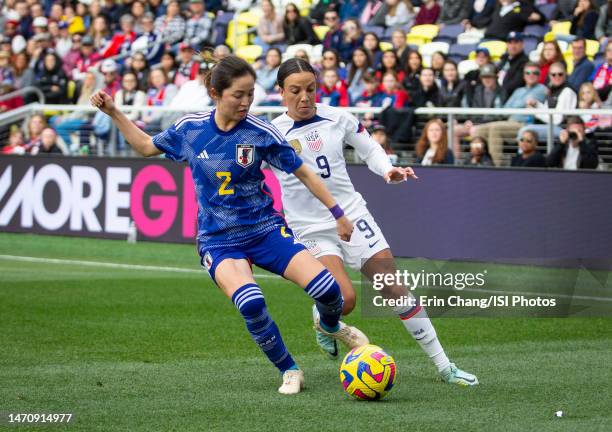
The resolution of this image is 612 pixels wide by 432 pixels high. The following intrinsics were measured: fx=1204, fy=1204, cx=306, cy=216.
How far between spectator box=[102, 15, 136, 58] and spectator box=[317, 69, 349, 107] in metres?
6.95

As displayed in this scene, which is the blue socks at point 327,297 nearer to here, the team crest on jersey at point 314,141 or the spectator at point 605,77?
the team crest on jersey at point 314,141

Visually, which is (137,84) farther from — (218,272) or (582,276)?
(218,272)

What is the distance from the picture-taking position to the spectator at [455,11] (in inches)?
786

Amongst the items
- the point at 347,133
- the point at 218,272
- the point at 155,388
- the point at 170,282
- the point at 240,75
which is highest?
the point at 240,75

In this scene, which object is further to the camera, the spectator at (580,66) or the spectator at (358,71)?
the spectator at (358,71)

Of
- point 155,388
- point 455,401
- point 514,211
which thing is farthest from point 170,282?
point 455,401

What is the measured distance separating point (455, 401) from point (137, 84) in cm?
1484

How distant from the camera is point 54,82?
23156 mm

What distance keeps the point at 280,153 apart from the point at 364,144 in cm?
127

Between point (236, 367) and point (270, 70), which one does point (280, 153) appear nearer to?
point (236, 367)

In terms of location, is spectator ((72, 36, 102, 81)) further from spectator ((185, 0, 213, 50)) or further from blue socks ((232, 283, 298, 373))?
blue socks ((232, 283, 298, 373))

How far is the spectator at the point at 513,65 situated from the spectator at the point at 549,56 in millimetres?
318

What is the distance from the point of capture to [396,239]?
1584cm

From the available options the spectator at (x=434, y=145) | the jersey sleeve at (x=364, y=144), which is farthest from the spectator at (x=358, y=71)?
the jersey sleeve at (x=364, y=144)
